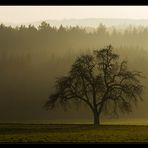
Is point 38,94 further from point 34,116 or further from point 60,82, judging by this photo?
point 60,82

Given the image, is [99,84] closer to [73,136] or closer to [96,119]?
[96,119]

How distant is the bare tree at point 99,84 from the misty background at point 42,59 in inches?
30.1

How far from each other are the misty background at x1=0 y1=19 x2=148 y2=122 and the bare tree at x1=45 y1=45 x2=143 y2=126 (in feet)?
2.51

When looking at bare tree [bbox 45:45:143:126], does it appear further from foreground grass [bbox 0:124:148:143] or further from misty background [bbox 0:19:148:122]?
foreground grass [bbox 0:124:148:143]

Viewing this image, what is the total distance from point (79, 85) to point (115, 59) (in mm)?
1829

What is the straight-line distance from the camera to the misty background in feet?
52.2

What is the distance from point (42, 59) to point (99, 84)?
5.10m

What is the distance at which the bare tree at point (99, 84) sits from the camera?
1413 cm

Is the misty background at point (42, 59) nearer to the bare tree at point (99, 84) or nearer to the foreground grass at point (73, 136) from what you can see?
the bare tree at point (99, 84)

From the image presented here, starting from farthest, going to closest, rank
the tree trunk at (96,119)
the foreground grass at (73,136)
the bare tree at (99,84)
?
the tree trunk at (96,119)
the bare tree at (99,84)
the foreground grass at (73,136)

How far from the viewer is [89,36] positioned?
18453 mm

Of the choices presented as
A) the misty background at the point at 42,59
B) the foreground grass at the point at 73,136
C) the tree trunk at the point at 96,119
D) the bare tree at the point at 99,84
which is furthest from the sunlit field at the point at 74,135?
the misty background at the point at 42,59

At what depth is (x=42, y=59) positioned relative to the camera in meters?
18.5
